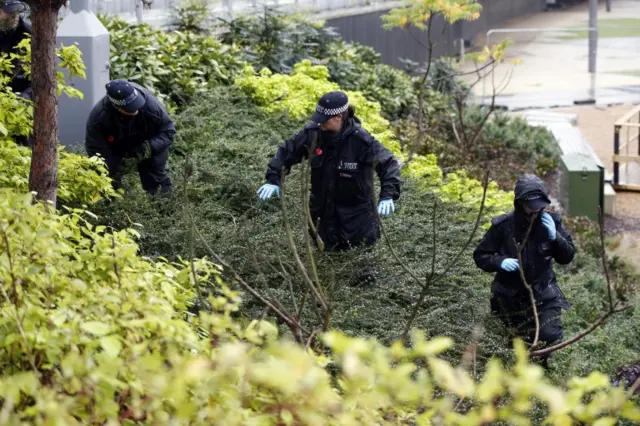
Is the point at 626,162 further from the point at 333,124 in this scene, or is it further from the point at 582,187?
the point at 333,124

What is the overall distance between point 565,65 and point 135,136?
65.8 ft

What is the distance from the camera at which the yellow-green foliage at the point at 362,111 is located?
9.71 m

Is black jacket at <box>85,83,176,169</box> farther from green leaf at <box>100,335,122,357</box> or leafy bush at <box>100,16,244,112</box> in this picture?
green leaf at <box>100,335,122,357</box>

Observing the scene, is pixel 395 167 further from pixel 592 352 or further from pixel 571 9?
Answer: pixel 571 9

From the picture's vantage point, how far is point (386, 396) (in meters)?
2.45

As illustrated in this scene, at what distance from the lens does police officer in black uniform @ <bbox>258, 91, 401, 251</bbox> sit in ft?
24.1

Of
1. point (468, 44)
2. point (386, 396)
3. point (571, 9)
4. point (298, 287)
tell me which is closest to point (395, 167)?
point (298, 287)

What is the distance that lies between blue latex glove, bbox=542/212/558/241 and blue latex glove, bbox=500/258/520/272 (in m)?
0.28


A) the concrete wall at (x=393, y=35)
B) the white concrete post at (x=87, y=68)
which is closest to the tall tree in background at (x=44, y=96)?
the white concrete post at (x=87, y=68)

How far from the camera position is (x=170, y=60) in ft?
39.2

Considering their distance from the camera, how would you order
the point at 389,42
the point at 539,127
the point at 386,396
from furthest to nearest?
the point at 389,42, the point at 539,127, the point at 386,396

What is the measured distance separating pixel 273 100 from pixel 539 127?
668cm

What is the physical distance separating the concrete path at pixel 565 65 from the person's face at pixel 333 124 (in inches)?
419

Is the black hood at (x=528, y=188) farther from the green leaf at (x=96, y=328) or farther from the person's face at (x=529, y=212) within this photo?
the green leaf at (x=96, y=328)
